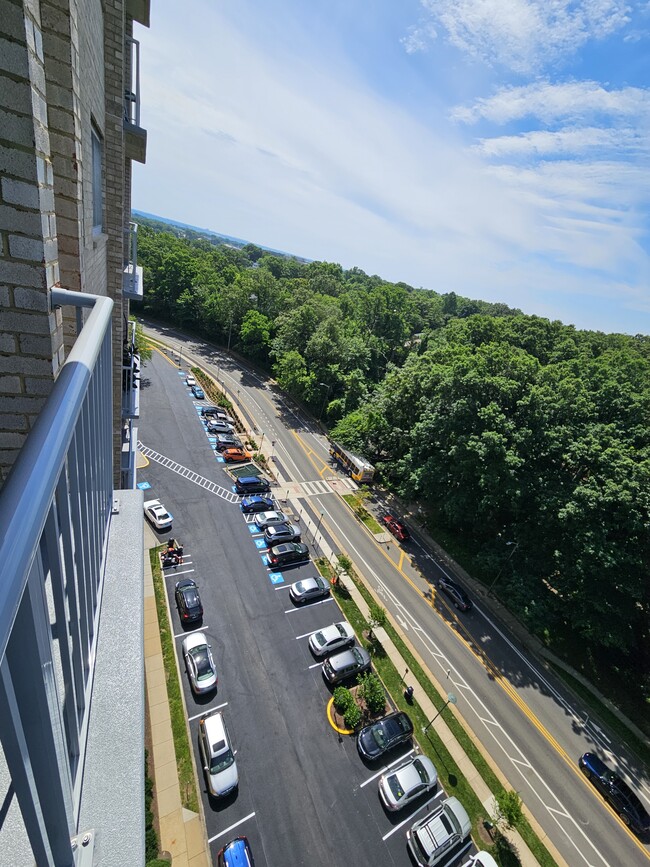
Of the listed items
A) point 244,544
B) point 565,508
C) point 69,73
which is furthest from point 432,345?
point 69,73

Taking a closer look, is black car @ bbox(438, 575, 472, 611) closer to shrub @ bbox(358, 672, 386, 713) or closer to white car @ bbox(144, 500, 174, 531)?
shrub @ bbox(358, 672, 386, 713)

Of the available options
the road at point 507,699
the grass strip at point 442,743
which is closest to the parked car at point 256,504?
the road at point 507,699

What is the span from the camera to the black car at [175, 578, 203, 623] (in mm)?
18109

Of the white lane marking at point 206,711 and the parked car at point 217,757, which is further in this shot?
the white lane marking at point 206,711

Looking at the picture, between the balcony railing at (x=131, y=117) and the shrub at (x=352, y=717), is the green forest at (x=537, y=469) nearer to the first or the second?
the shrub at (x=352, y=717)

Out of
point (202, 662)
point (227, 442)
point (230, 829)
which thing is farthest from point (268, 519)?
point (230, 829)

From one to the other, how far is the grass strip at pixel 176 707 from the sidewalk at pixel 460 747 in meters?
9.54

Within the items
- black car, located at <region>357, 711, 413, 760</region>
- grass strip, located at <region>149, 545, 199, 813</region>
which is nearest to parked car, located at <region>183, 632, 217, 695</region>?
grass strip, located at <region>149, 545, 199, 813</region>

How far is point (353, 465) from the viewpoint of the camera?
33.8 m

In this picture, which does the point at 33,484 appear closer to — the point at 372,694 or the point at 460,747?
the point at 372,694

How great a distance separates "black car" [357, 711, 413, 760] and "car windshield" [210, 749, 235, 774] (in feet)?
16.3

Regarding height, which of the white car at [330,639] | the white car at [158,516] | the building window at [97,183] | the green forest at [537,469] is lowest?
the white car at [158,516]

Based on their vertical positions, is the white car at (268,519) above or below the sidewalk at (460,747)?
below

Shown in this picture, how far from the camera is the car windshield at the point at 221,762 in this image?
13.3 m
